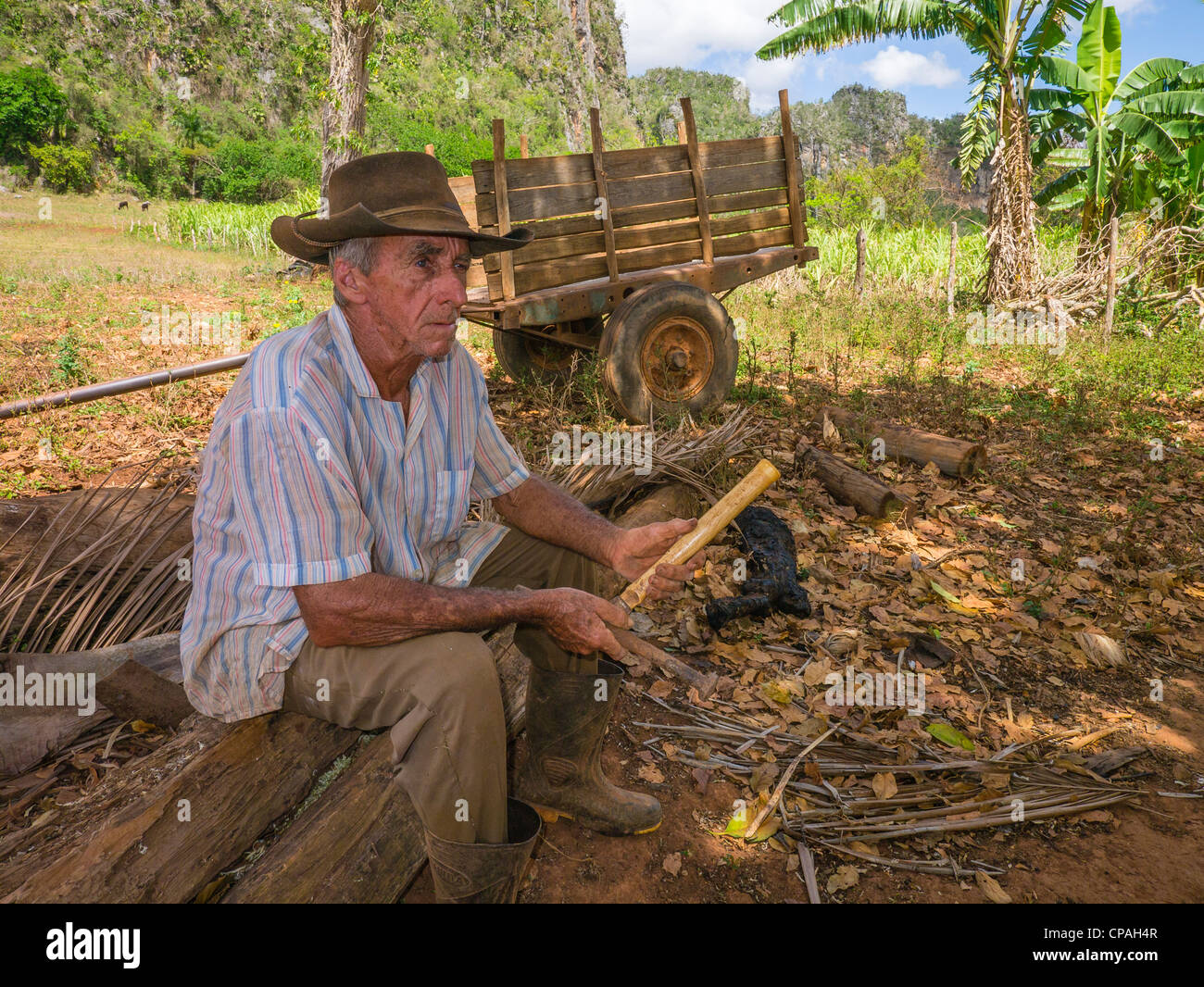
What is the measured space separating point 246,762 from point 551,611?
93cm

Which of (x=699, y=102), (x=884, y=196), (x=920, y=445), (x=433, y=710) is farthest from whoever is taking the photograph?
(x=699, y=102)

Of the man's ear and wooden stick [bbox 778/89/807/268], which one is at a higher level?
wooden stick [bbox 778/89/807/268]

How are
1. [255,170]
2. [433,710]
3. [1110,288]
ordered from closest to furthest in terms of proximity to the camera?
[433,710] < [1110,288] < [255,170]

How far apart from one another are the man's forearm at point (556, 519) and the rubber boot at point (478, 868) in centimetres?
88

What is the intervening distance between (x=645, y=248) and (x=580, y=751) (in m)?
4.54

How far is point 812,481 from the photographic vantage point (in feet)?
18.1

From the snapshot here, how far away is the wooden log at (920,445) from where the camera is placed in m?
5.66

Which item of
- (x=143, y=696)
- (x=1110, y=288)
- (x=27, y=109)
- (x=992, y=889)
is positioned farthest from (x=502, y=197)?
(x=27, y=109)

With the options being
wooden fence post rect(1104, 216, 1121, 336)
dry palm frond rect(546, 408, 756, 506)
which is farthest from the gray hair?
wooden fence post rect(1104, 216, 1121, 336)

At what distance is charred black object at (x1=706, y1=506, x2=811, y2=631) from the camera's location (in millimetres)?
3781

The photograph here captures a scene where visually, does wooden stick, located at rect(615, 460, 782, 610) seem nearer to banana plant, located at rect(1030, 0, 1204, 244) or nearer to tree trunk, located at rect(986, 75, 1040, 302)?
tree trunk, located at rect(986, 75, 1040, 302)

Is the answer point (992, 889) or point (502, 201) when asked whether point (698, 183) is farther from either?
point (992, 889)

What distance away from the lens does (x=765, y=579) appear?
392 centimetres

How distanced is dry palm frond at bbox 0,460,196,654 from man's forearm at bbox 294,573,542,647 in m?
1.45
